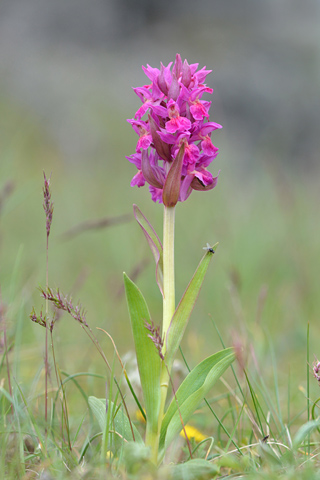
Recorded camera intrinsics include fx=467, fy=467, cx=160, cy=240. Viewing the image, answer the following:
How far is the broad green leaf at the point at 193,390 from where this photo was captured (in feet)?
4.31

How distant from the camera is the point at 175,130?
4.44 ft

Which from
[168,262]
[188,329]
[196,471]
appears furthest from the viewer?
[188,329]

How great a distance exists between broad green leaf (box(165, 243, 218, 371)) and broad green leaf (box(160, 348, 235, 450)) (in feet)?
0.30

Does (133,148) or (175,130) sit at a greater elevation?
(133,148)

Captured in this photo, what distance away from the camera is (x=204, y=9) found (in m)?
11.0

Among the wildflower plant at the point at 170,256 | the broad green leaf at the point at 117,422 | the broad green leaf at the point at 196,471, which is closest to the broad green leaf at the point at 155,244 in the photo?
the wildflower plant at the point at 170,256

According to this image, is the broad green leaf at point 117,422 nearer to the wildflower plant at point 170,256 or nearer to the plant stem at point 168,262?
the wildflower plant at point 170,256

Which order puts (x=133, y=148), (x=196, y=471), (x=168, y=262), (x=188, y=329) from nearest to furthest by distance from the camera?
(x=196, y=471) → (x=168, y=262) → (x=188, y=329) → (x=133, y=148)

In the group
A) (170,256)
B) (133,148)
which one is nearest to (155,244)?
(170,256)

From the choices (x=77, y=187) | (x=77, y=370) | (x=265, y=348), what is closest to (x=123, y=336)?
(x=77, y=370)

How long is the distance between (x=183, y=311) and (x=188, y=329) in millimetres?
2035

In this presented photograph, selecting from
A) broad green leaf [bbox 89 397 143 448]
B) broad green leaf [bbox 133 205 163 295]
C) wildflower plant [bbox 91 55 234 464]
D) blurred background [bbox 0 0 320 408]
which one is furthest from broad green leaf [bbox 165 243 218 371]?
blurred background [bbox 0 0 320 408]

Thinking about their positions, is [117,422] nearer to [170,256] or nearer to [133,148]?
[170,256]

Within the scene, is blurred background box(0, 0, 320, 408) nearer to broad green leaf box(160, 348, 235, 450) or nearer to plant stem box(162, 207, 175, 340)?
plant stem box(162, 207, 175, 340)
